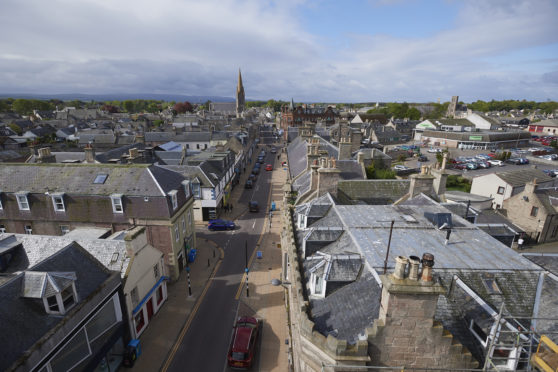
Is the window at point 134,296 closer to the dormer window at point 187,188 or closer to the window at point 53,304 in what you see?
the window at point 53,304

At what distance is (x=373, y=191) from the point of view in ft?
90.0

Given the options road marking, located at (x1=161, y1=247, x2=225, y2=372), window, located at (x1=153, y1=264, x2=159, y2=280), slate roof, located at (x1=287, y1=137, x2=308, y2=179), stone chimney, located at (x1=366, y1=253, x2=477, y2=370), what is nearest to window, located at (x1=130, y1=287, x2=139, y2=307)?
window, located at (x1=153, y1=264, x2=159, y2=280)

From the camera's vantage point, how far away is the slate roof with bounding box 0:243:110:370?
11719 mm

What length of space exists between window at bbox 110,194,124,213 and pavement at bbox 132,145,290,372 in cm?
857

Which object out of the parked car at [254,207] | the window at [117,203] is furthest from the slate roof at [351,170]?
the window at [117,203]

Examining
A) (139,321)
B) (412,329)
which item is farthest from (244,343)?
(412,329)

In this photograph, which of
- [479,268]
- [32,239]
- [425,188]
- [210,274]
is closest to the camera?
[479,268]

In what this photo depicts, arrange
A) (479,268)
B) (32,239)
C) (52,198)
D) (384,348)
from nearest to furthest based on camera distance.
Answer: (384,348)
(479,268)
(32,239)
(52,198)

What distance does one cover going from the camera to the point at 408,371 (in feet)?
32.3

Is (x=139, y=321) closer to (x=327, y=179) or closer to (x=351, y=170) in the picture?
(x=327, y=179)

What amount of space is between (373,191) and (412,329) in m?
19.2

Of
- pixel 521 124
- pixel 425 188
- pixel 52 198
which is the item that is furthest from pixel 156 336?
pixel 521 124

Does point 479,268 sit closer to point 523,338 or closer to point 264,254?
point 523,338

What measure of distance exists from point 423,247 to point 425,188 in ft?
34.5
